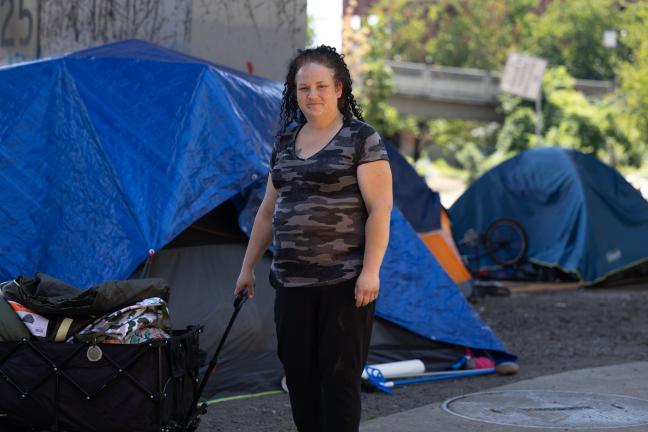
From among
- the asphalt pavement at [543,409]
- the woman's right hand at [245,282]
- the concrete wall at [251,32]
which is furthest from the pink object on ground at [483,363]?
the woman's right hand at [245,282]

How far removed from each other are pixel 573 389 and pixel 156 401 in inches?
115

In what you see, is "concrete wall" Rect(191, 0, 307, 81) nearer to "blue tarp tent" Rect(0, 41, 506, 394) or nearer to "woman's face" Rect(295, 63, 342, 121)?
"blue tarp tent" Rect(0, 41, 506, 394)

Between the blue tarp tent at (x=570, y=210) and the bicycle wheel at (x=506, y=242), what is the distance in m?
0.13

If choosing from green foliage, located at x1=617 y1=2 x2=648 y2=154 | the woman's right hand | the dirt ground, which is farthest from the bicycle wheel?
green foliage, located at x1=617 y1=2 x2=648 y2=154

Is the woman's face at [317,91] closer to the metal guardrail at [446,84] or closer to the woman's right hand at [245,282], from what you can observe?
the woman's right hand at [245,282]

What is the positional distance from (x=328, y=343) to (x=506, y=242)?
8.79m

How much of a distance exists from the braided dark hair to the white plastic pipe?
251cm

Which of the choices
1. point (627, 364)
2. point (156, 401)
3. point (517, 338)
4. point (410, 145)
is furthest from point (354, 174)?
point (410, 145)

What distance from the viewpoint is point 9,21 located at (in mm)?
8445

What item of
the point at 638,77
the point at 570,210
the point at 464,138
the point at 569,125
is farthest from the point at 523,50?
the point at 570,210

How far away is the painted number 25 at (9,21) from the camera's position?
827 cm

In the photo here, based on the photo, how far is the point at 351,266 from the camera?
13.0 ft

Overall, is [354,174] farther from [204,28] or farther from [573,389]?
[204,28]

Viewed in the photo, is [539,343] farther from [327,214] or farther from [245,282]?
[327,214]
